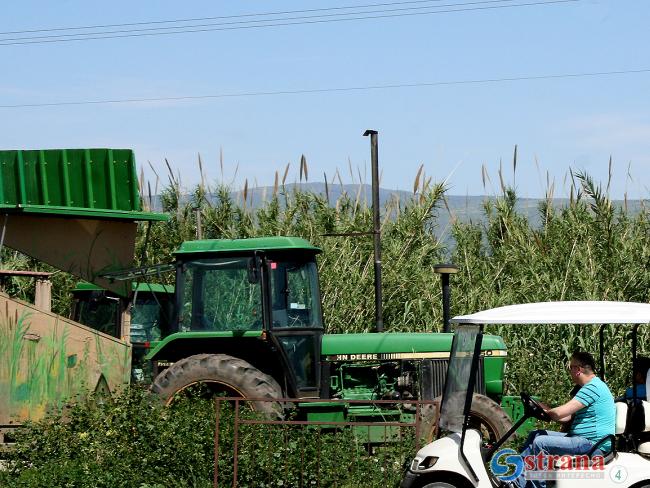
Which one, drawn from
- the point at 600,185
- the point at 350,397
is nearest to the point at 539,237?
the point at 600,185

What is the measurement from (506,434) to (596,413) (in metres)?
0.65

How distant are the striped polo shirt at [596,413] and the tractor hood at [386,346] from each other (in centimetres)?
422

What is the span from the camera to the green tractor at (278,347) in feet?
35.6

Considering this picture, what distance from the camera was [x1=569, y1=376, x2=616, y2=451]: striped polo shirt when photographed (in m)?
7.35

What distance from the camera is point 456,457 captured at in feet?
24.5

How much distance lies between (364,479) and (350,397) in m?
3.18

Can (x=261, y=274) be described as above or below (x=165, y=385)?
above

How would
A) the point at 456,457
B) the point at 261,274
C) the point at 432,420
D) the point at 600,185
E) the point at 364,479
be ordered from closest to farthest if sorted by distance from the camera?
the point at 456,457 → the point at 364,479 → the point at 432,420 → the point at 261,274 → the point at 600,185

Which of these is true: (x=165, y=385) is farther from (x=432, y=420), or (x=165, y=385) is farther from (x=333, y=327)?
(x=333, y=327)

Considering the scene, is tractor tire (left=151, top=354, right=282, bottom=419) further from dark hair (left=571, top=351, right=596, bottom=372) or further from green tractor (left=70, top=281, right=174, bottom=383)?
dark hair (left=571, top=351, right=596, bottom=372)

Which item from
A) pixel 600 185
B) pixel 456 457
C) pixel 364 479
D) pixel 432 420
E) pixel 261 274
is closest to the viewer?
pixel 456 457

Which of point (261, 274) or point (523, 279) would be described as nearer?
point (261, 274)

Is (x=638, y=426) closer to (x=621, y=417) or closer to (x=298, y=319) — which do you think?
(x=621, y=417)

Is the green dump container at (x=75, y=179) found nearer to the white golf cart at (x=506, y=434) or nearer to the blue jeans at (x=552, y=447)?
the white golf cart at (x=506, y=434)
